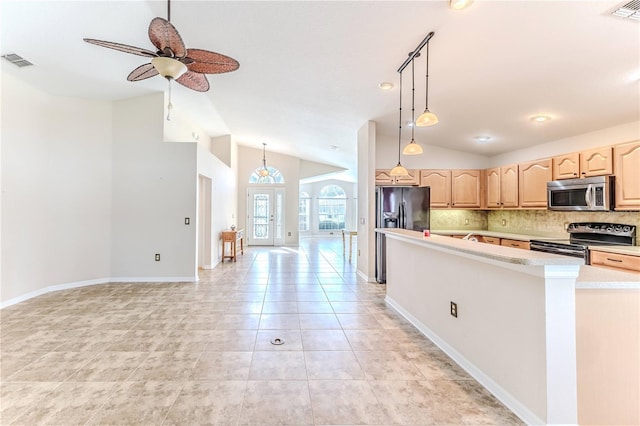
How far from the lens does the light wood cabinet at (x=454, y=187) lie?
5508 mm

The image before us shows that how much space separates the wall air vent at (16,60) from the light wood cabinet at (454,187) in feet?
19.0

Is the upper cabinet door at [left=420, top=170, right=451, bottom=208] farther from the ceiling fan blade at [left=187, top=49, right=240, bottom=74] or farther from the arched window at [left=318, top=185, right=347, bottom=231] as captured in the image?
the arched window at [left=318, top=185, right=347, bottom=231]

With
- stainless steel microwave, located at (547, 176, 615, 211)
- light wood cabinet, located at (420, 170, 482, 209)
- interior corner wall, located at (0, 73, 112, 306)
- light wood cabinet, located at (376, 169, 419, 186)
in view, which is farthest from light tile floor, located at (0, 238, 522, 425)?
stainless steel microwave, located at (547, 176, 615, 211)

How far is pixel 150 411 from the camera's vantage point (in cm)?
179

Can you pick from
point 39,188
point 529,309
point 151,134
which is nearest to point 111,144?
point 151,134

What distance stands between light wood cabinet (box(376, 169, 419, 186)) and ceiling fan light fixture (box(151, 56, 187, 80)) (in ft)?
12.4

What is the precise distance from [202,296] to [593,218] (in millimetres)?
5385

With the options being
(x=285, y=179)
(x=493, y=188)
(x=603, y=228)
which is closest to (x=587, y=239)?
(x=603, y=228)

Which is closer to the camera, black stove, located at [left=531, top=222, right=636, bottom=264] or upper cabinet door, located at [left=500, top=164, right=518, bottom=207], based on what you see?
black stove, located at [left=531, top=222, right=636, bottom=264]

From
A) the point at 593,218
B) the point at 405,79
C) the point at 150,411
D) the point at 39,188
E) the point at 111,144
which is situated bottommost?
the point at 150,411

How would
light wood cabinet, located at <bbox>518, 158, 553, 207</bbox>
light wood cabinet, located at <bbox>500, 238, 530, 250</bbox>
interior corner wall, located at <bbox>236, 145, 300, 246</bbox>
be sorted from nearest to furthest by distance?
light wood cabinet, located at <bbox>500, 238, 530, 250</bbox>, light wood cabinet, located at <bbox>518, 158, 553, 207</bbox>, interior corner wall, located at <bbox>236, 145, 300, 246</bbox>

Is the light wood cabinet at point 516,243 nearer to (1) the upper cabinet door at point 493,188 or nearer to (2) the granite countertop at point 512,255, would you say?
(1) the upper cabinet door at point 493,188

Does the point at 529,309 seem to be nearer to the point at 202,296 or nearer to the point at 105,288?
the point at 202,296

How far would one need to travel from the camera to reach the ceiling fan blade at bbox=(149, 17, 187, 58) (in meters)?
1.94
